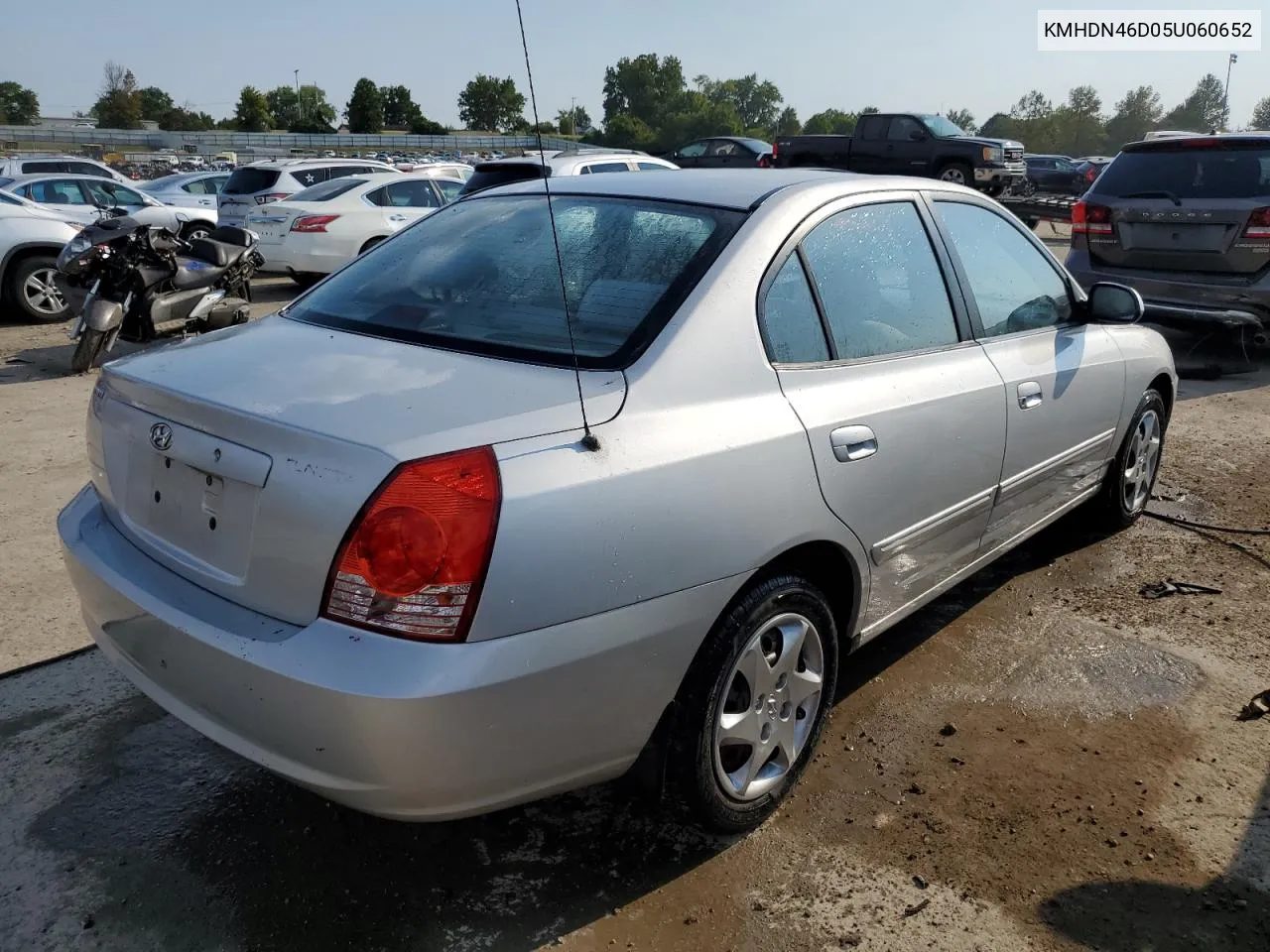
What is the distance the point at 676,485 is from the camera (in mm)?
2191

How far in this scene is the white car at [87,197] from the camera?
1402 cm

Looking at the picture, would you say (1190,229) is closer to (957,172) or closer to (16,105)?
(957,172)

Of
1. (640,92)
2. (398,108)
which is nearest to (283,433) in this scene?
(640,92)

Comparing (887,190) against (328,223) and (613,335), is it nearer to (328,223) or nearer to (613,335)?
(613,335)

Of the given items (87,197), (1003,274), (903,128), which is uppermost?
(87,197)

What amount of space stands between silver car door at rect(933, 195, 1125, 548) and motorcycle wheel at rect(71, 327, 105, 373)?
6687 millimetres

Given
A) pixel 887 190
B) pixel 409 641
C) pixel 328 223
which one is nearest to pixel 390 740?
pixel 409 641

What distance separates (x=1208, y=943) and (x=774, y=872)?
97 cm

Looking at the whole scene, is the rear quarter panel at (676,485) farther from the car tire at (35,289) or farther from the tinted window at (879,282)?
the car tire at (35,289)

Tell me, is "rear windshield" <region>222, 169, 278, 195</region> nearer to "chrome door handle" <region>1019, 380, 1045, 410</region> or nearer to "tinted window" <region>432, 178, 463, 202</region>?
"tinted window" <region>432, 178, 463, 202</region>

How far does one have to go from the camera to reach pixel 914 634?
12.5 ft

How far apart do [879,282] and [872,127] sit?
2025 cm

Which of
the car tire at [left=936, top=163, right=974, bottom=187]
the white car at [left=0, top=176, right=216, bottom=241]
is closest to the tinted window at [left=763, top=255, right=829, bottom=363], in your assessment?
the white car at [left=0, top=176, right=216, bottom=241]

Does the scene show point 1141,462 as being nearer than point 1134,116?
Yes
